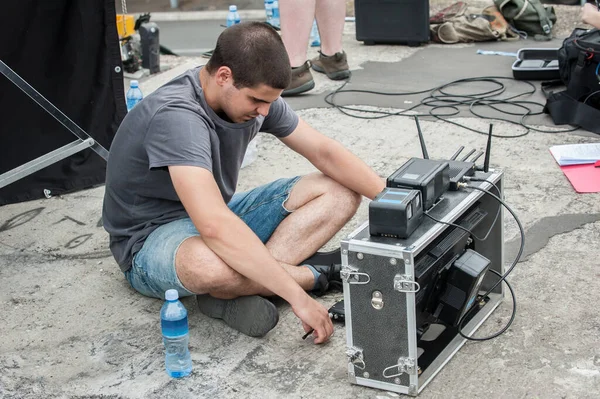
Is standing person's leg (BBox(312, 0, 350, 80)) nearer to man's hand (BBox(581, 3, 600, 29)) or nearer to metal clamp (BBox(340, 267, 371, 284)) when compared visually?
man's hand (BBox(581, 3, 600, 29))

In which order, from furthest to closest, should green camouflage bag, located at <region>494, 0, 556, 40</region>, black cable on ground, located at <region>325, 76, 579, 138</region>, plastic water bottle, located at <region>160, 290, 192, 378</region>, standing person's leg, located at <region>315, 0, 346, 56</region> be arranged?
green camouflage bag, located at <region>494, 0, 556, 40</region> < standing person's leg, located at <region>315, 0, 346, 56</region> < black cable on ground, located at <region>325, 76, 579, 138</region> < plastic water bottle, located at <region>160, 290, 192, 378</region>

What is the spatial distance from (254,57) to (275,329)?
967 mm

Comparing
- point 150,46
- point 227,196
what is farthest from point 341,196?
point 150,46

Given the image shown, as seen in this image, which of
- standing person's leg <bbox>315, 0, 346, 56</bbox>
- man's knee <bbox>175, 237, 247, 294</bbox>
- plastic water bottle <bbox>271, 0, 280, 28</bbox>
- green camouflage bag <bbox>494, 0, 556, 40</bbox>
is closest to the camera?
man's knee <bbox>175, 237, 247, 294</bbox>

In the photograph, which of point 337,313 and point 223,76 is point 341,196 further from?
point 223,76

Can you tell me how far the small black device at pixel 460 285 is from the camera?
2623 millimetres

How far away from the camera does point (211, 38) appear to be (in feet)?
26.8

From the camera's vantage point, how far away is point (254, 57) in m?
2.84

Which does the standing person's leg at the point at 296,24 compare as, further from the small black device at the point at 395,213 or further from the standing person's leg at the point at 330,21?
the small black device at the point at 395,213

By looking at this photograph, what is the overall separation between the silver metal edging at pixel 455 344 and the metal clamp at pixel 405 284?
1.17 ft

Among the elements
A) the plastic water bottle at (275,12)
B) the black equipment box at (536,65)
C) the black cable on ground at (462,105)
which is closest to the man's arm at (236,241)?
the black cable on ground at (462,105)

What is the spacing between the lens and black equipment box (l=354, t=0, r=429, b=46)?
691 cm

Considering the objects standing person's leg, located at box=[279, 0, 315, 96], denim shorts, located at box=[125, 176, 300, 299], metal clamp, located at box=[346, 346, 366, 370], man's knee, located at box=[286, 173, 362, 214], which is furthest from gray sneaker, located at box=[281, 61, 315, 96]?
metal clamp, located at box=[346, 346, 366, 370]

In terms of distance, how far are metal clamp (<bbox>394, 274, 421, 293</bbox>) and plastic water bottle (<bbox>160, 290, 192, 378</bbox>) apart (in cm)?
76
